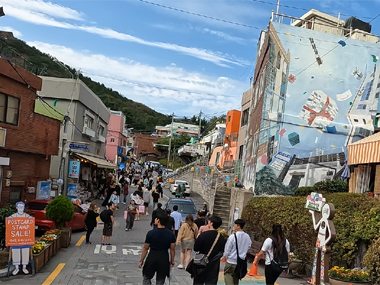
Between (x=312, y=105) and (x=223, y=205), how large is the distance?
7722 millimetres

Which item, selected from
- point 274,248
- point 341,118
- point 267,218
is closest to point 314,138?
point 341,118

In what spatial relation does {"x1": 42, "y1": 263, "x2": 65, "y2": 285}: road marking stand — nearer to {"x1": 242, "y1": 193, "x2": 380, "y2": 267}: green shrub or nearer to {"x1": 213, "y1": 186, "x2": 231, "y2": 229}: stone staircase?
{"x1": 242, "y1": 193, "x2": 380, "y2": 267}: green shrub

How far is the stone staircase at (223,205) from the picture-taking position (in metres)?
24.3

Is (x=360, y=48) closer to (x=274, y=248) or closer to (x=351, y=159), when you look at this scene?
(x=351, y=159)

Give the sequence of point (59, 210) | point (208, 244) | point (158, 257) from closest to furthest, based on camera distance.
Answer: point (158, 257) < point (208, 244) < point (59, 210)

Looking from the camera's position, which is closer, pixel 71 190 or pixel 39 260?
pixel 39 260

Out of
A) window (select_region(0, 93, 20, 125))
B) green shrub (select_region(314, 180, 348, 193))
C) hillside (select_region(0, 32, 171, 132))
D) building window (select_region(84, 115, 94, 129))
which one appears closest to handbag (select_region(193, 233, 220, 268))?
green shrub (select_region(314, 180, 348, 193))

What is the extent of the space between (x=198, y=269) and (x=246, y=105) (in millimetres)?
27555

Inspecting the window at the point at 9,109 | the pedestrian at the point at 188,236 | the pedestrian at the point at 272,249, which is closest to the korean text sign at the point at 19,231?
the pedestrian at the point at 188,236

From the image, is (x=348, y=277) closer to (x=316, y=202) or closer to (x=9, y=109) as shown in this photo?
(x=316, y=202)

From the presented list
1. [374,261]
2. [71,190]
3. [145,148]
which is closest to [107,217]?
[374,261]

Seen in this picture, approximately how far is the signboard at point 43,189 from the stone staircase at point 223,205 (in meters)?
9.29

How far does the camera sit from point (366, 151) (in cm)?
1522

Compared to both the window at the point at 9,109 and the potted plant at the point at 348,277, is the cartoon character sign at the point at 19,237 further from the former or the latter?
the window at the point at 9,109
